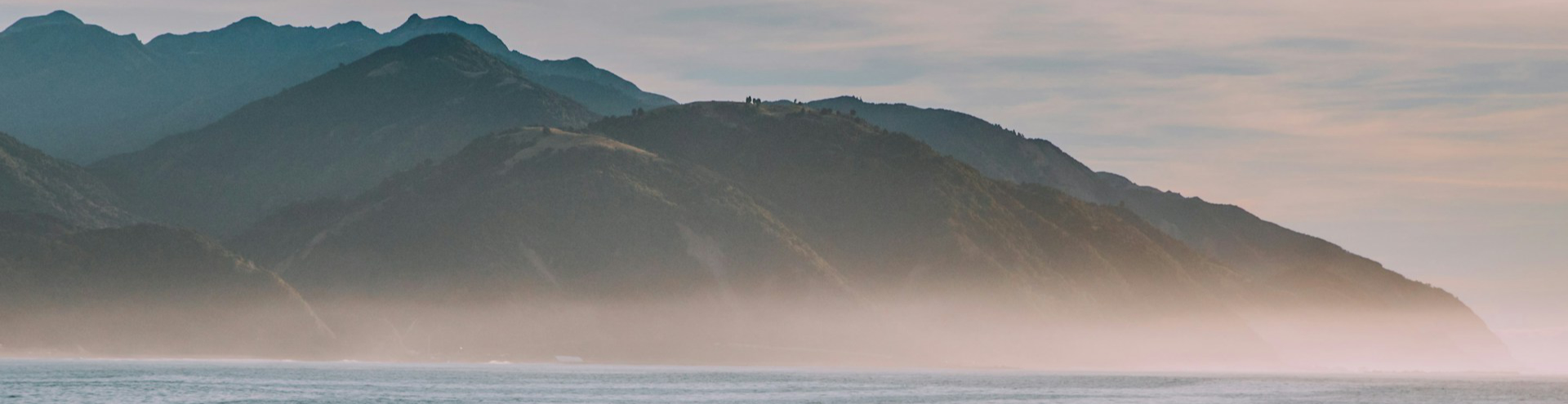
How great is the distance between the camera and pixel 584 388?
149m

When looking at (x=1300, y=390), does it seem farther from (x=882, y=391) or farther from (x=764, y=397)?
(x=764, y=397)

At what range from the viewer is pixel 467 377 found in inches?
6580

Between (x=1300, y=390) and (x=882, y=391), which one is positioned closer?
(x=882, y=391)

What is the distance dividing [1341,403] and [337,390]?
84771 mm

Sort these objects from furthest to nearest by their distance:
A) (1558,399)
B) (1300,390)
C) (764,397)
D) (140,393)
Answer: (1300,390) → (1558,399) → (764,397) → (140,393)

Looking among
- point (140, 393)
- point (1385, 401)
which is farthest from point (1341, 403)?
point (140, 393)

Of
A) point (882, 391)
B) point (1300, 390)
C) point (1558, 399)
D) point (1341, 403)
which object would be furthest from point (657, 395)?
point (1558, 399)

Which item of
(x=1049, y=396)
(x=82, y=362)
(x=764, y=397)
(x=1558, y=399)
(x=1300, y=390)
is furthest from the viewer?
(x=82, y=362)

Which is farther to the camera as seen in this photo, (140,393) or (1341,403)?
(1341,403)

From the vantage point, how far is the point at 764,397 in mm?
134875

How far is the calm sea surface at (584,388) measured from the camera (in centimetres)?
12275

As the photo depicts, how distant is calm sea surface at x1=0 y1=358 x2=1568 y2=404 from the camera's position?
4833 inches

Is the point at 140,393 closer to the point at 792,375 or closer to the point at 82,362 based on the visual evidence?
the point at 82,362

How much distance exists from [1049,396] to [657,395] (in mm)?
34392
